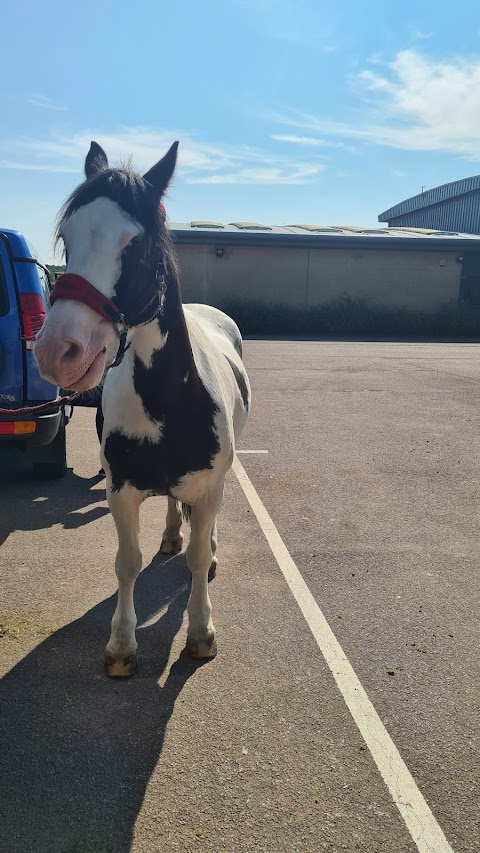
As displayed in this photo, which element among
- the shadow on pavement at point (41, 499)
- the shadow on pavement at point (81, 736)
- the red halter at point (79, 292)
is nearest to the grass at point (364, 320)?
the shadow on pavement at point (41, 499)

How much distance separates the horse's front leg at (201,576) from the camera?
3188 mm

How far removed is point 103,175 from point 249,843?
8.10ft

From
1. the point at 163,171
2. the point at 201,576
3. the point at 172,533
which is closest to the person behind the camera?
the point at 163,171

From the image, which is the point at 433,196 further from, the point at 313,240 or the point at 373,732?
the point at 373,732

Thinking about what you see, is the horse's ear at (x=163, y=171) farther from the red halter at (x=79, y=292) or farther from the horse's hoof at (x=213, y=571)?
the horse's hoof at (x=213, y=571)

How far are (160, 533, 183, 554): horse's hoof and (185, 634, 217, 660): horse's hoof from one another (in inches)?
54.1

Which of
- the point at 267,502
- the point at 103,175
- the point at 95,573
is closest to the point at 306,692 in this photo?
the point at 95,573

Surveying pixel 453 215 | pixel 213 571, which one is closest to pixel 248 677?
pixel 213 571

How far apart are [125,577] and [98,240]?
178 centimetres

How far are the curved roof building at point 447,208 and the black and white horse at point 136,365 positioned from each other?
4118 centimetres

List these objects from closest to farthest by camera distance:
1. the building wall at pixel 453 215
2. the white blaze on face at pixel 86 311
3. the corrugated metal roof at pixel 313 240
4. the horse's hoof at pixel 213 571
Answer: the white blaze on face at pixel 86 311 < the horse's hoof at pixel 213 571 < the corrugated metal roof at pixel 313 240 < the building wall at pixel 453 215

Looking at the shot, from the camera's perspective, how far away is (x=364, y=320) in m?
27.9

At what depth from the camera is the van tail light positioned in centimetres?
519

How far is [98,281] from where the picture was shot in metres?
2.13
